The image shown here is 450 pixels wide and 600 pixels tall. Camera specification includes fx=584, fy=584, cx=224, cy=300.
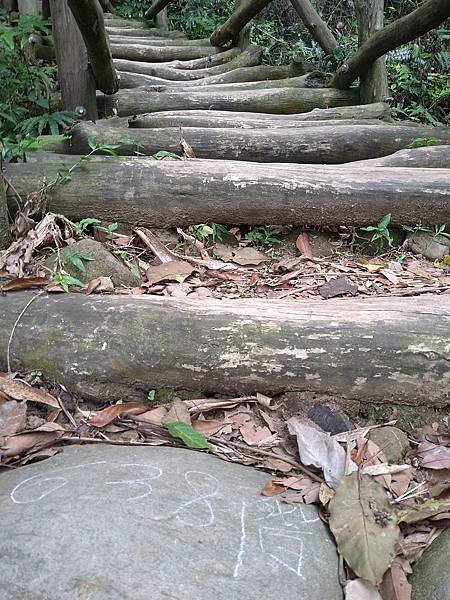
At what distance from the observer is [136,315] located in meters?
1.76

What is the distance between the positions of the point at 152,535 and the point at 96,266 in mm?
1183

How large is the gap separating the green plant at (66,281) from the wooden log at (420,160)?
1.74 m

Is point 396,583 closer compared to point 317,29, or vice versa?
point 396,583

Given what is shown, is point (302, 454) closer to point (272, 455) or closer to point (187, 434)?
point (272, 455)

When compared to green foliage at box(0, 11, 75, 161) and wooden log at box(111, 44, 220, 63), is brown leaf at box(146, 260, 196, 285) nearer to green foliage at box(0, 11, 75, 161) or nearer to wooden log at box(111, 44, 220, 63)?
green foliage at box(0, 11, 75, 161)

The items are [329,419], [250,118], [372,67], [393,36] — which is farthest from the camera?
[372,67]

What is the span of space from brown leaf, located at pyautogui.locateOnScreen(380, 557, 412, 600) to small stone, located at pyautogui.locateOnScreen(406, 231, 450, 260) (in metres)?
1.70

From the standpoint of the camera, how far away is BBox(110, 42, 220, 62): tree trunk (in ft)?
21.9

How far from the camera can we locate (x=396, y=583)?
1.23 metres

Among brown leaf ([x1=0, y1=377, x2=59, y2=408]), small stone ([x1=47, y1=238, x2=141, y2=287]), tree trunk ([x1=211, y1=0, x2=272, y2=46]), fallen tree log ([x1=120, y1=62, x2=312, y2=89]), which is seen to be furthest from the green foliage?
tree trunk ([x1=211, y1=0, x2=272, y2=46])

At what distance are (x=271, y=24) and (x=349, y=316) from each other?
28.1ft

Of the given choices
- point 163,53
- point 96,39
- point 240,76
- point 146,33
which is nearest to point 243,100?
point 240,76

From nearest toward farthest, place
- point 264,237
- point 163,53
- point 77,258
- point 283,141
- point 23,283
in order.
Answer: point 23,283 < point 77,258 < point 264,237 < point 283,141 < point 163,53

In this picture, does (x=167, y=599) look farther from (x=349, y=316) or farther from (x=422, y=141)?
(x=422, y=141)
